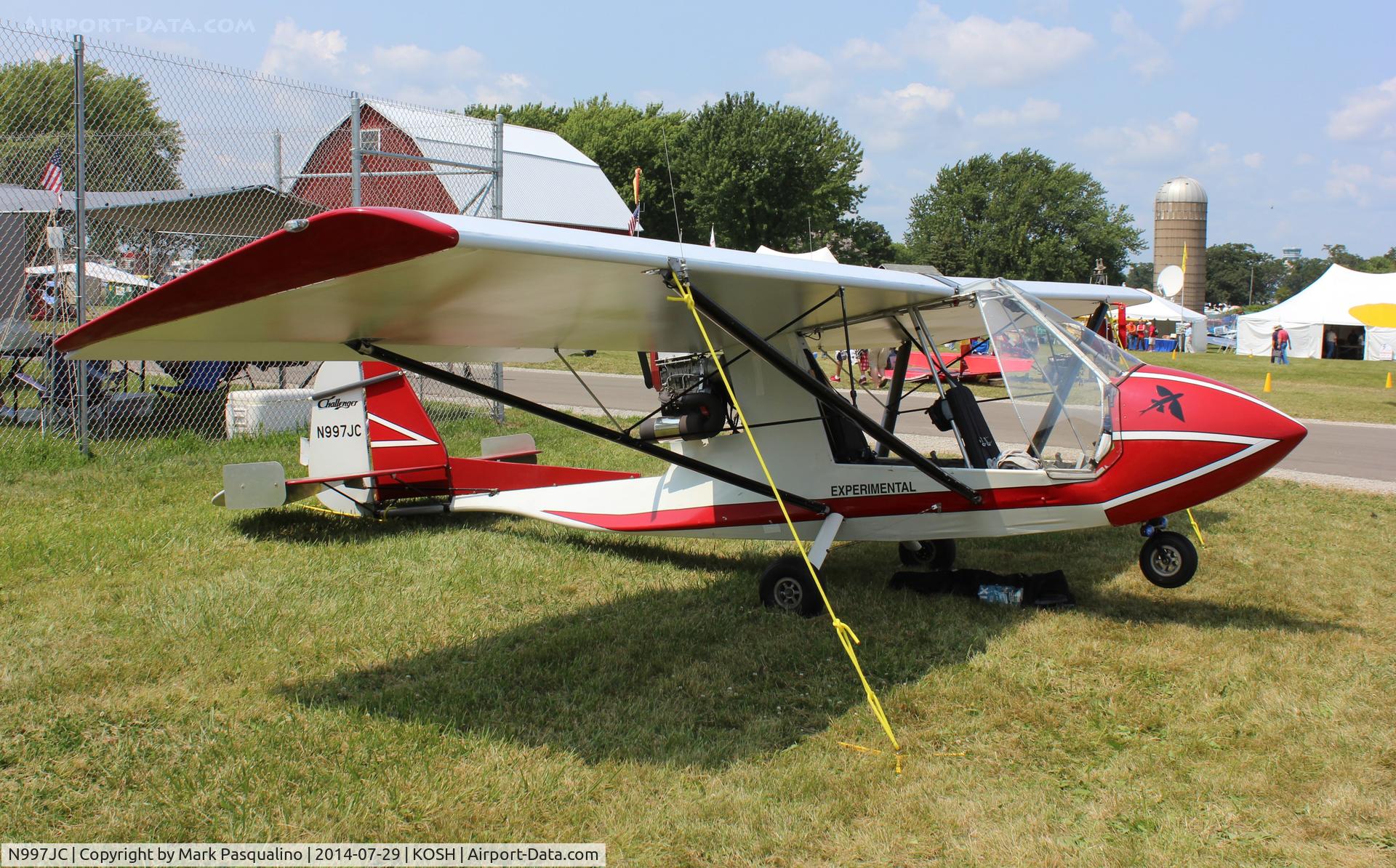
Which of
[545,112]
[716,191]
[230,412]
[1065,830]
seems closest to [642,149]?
[716,191]

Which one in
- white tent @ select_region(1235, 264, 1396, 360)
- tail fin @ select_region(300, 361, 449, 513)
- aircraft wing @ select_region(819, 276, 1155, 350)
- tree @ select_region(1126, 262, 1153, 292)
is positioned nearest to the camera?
aircraft wing @ select_region(819, 276, 1155, 350)

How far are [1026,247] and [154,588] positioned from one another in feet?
273

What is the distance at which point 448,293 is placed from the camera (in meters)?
4.40

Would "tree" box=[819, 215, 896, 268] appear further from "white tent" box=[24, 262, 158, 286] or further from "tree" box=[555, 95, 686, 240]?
"white tent" box=[24, 262, 158, 286]

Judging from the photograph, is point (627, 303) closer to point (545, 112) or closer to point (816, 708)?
point (816, 708)

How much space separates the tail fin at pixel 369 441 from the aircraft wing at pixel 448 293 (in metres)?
1.49

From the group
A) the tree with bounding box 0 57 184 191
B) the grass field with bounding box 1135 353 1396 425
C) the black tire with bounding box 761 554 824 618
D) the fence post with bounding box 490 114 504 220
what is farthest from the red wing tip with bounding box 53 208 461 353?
the grass field with bounding box 1135 353 1396 425

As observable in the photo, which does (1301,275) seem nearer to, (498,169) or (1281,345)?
(1281,345)

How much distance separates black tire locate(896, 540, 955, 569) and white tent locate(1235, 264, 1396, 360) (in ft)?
135

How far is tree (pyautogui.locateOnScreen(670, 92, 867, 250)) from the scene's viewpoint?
5666cm

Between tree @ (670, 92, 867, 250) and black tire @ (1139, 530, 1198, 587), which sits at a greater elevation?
tree @ (670, 92, 867, 250)

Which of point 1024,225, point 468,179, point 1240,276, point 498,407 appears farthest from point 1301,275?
point 498,407

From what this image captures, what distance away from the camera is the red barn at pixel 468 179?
22.8m

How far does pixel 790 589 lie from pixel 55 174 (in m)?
9.81
